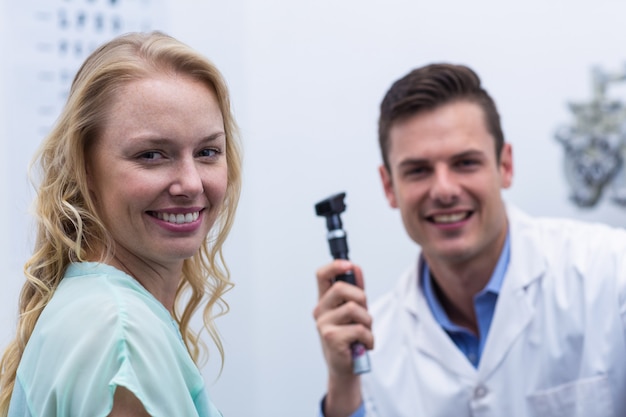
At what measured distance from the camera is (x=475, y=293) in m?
1.48

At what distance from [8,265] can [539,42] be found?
105cm

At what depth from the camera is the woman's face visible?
0.72 metres

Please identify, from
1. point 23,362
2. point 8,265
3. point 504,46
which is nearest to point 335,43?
point 504,46

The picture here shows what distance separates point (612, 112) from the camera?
1648 mm

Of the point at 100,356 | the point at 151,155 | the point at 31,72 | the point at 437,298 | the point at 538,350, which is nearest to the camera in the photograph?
the point at 100,356

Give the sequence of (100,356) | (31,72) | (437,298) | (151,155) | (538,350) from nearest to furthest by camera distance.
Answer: (100,356)
(151,155)
(31,72)
(538,350)
(437,298)

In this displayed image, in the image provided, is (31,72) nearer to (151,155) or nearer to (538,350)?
(151,155)

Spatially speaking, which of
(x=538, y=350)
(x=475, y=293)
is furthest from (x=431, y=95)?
(x=538, y=350)

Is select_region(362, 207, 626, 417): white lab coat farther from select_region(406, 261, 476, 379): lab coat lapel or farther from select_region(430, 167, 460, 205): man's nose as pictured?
select_region(430, 167, 460, 205): man's nose

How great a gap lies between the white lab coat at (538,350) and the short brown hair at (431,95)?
224 millimetres

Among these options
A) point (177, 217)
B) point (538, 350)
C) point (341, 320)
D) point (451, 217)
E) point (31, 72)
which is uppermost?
point (31, 72)

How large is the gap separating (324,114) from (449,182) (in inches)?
9.9

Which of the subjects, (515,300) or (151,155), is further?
(515,300)

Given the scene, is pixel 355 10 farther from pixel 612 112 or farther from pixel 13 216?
pixel 13 216
